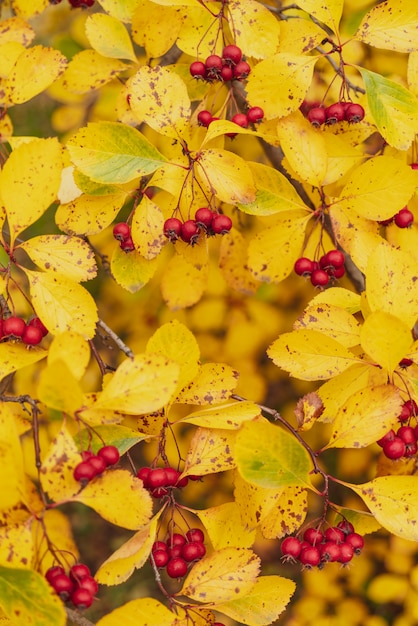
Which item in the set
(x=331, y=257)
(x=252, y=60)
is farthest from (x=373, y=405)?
(x=252, y=60)

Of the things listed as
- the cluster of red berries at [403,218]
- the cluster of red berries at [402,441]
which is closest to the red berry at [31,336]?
the cluster of red berries at [402,441]

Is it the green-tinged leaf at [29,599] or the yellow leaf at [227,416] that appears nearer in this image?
the green-tinged leaf at [29,599]

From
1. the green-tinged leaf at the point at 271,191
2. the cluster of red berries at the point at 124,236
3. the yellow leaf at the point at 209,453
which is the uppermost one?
the green-tinged leaf at the point at 271,191

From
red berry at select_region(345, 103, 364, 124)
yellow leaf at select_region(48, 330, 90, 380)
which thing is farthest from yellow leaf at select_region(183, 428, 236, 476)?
red berry at select_region(345, 103, 364, 124)

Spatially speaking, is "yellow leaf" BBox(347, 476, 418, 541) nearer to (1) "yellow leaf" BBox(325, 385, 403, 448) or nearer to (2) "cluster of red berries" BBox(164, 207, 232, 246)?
(1) "yellow leaf" BBox(325, 385, 403, 448)

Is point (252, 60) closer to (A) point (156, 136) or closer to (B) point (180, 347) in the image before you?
(B) point (180, 347)

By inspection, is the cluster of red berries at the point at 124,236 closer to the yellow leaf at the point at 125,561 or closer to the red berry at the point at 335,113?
the red berry at the point at 335,113
